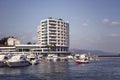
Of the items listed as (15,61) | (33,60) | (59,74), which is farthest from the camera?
(33,60)

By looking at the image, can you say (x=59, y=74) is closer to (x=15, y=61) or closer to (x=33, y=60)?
(x=15, y=61)

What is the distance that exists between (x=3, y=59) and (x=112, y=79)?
63.6 meters

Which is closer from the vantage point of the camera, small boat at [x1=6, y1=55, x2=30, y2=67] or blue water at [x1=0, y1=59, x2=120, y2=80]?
blue water at [x1=0, y1=59, x2=120, y2=80]

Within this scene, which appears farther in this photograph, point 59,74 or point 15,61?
point 15,61

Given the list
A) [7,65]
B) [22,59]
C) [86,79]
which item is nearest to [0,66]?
[7,65]

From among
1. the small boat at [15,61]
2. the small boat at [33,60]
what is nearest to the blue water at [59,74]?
the small boat at [15,61]

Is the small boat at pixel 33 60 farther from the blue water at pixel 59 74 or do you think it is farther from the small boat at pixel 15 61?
the blue water at pixel 59 74

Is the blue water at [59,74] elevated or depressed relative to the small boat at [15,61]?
depressed

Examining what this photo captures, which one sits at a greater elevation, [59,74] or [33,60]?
[33,60]

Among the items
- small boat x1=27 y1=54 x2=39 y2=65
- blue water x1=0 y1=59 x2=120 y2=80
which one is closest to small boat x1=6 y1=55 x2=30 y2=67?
blue water x1=0 y1=59 x2=120 y2=80

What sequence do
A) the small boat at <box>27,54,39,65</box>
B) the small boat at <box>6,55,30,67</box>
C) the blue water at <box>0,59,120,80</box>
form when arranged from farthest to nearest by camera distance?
the small boat at <box>27,54,39,65</box> → the small boat at <box>6,55,30,67</box> → the blue water at <box>0,59,120,80</box>

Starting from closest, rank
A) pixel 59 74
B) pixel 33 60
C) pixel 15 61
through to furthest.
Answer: pixel 59 74 < pixel 15 61 < pixel 33 60

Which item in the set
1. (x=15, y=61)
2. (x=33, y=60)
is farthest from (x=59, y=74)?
(x=33, y=60)

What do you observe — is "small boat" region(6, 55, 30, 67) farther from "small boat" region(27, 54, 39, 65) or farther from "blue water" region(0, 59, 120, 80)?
"small boat" region(27, 54, 39, 65)
